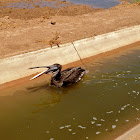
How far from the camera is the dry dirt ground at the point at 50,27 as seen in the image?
13.9m

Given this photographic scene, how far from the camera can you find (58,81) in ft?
35.3

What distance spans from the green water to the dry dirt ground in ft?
10.4

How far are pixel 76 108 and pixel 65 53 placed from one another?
522 cm

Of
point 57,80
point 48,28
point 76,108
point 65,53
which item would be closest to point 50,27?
point 48,28

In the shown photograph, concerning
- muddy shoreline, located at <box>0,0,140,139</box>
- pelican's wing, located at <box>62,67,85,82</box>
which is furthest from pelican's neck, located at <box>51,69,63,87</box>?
muddy shoreline, located at <box>0,0,140,139</box>

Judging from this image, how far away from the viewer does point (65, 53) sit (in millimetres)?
13750

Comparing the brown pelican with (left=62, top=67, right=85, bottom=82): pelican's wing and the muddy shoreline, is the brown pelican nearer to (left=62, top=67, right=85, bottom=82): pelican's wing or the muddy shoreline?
(left=62, top=67, right=85, bottom=82): pelican's wing

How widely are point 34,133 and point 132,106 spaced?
381cm

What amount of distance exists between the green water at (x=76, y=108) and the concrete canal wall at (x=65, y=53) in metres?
1.02

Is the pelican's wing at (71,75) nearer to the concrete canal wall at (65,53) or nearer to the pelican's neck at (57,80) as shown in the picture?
the pelican's neck at (57,80)

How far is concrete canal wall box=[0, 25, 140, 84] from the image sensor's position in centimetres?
1176

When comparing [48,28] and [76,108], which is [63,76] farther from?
[48,28]

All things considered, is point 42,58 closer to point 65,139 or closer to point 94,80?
point 94,80

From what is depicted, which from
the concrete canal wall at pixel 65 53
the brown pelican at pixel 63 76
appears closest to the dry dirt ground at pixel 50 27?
the concrete canal wall at pixel 65 53
